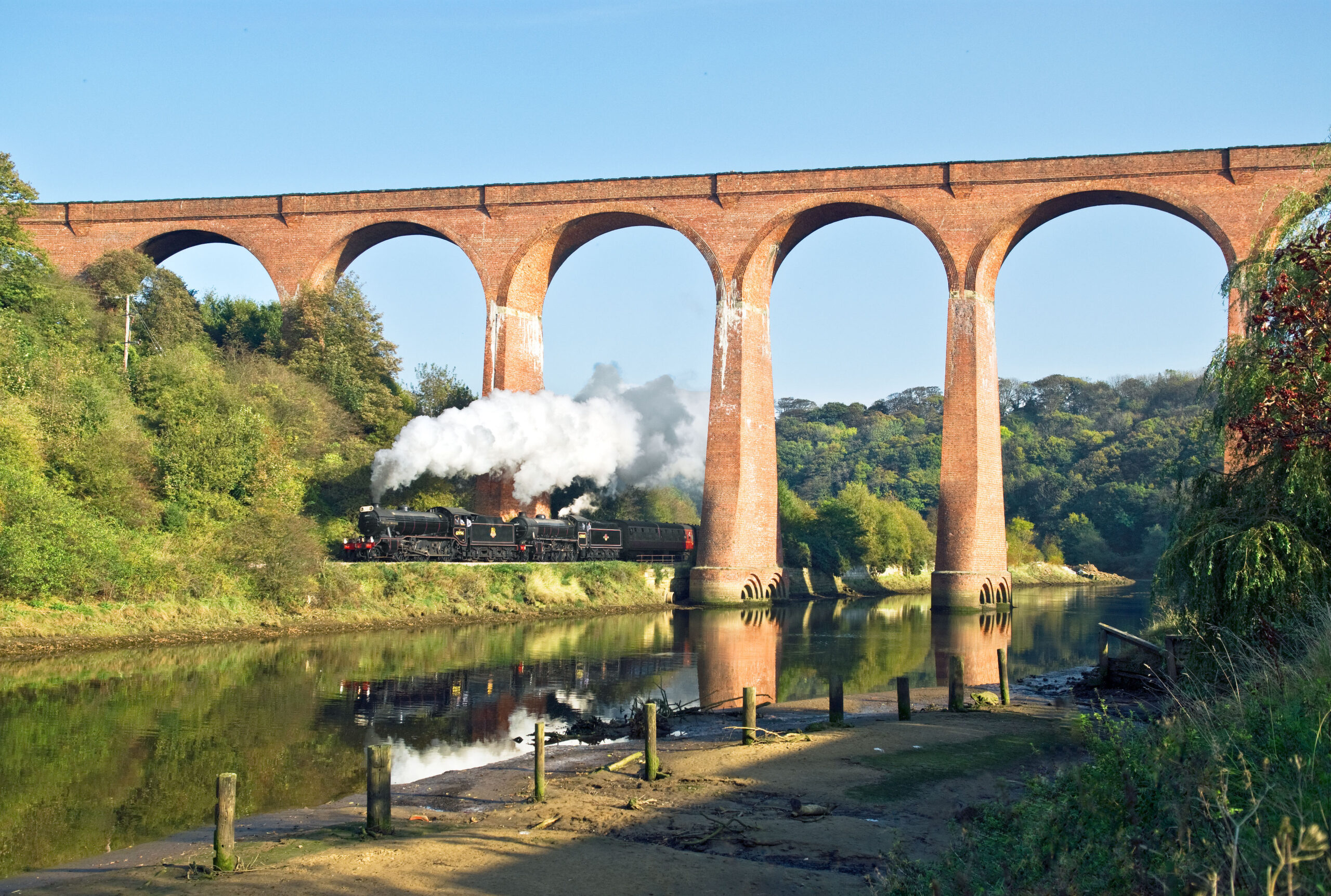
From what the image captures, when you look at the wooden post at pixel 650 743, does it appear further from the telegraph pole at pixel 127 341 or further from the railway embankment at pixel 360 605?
the telegraph pole at pixel 127 341

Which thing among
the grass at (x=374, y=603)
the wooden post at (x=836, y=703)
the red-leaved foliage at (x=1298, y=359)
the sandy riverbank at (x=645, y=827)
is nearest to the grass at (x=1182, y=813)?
the sandy riverbank at (x=645, y=827)

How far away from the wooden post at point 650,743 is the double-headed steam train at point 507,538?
63.8 feet

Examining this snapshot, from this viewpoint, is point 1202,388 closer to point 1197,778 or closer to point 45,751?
point 1197,778

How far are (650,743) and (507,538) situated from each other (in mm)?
22430

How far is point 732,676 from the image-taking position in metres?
19.5

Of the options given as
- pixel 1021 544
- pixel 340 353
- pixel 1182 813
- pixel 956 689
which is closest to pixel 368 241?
pixel 340 353

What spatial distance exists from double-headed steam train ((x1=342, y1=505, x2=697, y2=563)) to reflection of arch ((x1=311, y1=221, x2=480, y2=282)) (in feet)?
26.7

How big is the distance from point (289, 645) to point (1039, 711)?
13870mm

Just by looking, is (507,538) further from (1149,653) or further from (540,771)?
(540,771)

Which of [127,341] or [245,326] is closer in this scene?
[127,341]

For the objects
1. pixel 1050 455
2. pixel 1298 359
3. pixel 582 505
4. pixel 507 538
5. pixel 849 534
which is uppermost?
pixel 1050 455

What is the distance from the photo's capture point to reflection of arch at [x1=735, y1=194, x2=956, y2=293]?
104 feet

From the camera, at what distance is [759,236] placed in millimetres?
32312

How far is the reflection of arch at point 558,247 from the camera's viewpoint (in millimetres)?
33156
